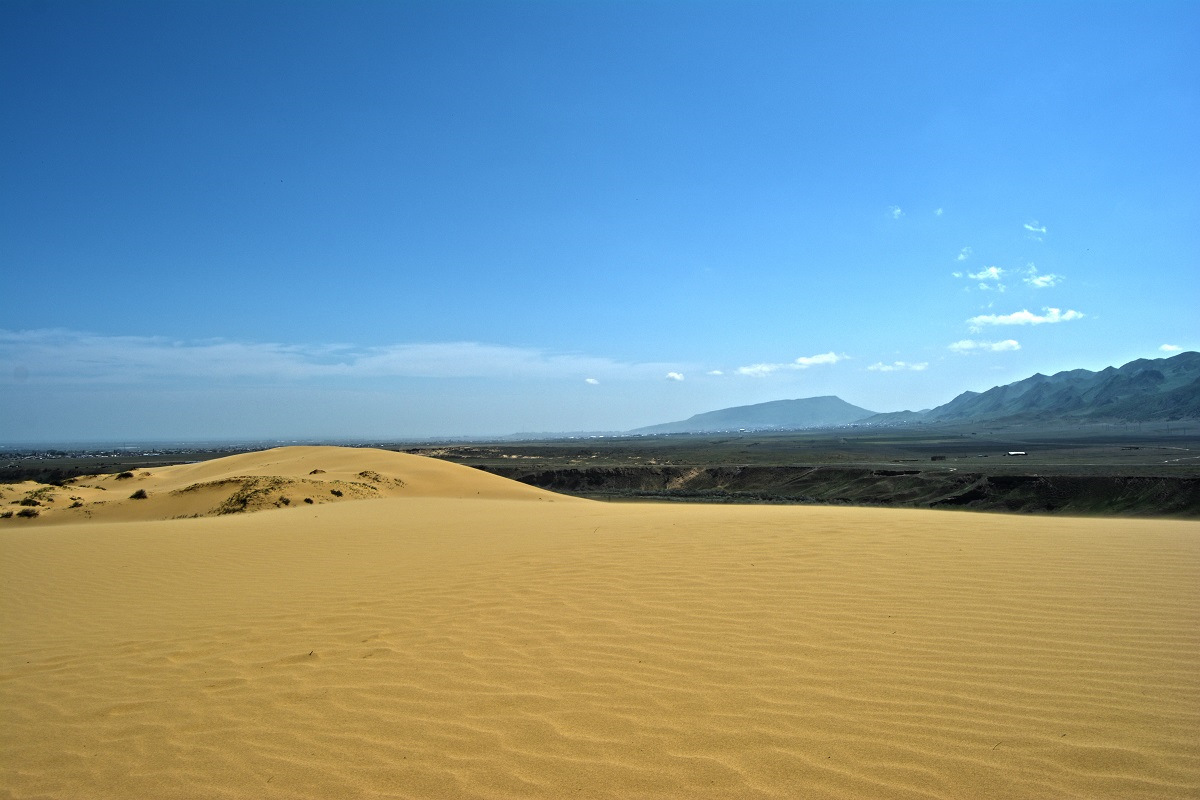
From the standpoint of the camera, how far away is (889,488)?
131 ft

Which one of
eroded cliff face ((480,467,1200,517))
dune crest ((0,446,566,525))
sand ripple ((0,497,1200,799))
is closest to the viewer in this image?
sand ripple ((0,497,1200,799))

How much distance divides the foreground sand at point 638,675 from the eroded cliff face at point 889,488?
29446 millimetres

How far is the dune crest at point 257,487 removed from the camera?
55.5 feet

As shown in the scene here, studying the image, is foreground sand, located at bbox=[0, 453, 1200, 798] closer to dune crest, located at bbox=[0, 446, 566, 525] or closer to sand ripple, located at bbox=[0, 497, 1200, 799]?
sand ripple, located at bbox=[0, 497, 1200, 799]

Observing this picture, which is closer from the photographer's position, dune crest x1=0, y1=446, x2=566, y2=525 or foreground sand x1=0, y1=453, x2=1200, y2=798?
foreground sand x1=0, y1=453, x2=1200, y2=798

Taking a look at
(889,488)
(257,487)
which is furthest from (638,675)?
(889,488)

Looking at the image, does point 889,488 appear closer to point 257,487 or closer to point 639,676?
point 257,487

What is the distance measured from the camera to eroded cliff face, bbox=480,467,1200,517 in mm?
31203

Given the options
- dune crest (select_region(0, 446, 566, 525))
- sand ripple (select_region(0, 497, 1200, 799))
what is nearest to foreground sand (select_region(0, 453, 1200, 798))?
sand ripple (select_region(0, 497, 1200, 799))

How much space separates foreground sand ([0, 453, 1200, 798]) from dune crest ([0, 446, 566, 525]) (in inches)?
368


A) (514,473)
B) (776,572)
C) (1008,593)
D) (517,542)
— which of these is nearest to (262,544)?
(517,542)

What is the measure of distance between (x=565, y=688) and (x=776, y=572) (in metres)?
3.47

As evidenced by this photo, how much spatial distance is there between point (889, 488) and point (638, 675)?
131ft

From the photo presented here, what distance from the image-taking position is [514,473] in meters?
59.5
